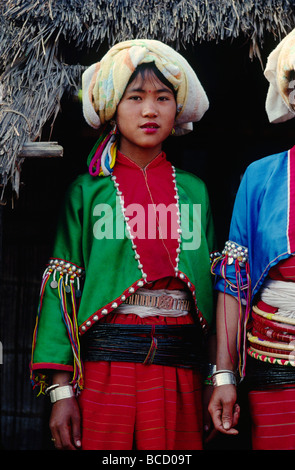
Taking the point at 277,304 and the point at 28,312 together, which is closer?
the point at 277,304

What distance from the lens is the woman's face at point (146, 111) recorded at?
10.1 ft

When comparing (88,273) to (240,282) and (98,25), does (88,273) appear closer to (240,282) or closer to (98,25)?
(240,282)

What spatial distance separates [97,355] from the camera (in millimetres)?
2982

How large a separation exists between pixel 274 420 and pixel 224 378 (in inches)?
10.4

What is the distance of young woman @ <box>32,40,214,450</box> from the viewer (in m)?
2.92

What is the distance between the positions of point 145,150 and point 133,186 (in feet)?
0.64

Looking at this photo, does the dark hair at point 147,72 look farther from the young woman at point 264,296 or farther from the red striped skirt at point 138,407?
the red striped skirt at point 138,407

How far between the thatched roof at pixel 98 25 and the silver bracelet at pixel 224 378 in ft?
4.80

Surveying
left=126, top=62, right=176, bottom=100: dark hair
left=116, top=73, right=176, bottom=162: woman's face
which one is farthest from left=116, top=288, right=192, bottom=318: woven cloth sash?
left=126, top=62, right=176, bottom=100: dark hair

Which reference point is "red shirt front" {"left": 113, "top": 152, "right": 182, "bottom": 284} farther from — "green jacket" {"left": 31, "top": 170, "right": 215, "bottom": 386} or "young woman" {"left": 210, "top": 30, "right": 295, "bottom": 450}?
"young woman" {"left": 210, "top": 30, "right": 295, "bottom": 450}

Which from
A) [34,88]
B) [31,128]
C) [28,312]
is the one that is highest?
[34,88]


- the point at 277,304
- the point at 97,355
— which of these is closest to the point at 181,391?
the point at 97,355

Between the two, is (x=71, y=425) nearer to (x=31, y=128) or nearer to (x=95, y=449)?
(x=95, y=449)

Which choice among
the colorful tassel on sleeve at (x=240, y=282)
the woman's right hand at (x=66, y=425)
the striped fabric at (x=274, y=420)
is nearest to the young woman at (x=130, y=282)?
the woman's right hand at (x=66, y=425)
